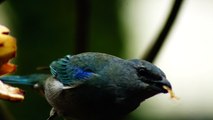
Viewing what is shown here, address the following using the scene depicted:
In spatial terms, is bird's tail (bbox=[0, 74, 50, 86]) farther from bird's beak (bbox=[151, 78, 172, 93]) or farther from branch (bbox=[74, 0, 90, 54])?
bird's beak (bbox=[151, 78, 172, 93])

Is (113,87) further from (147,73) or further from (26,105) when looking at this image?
(26,105)

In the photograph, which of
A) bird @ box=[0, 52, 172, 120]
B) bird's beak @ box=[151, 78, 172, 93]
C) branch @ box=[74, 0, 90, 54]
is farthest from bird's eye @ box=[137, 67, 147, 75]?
branch @ box=[74, 0, 90, 54]

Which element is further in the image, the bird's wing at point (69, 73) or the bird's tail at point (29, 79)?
the bird's tail at point (29, 79)

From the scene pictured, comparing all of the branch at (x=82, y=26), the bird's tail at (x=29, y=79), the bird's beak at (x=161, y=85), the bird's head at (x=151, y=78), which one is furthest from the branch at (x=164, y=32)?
the bird's tail at (x=29, y=79)

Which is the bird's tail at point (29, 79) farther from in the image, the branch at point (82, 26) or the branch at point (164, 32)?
the branch at point (164, 32)

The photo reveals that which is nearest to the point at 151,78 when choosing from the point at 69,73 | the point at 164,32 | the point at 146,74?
the point at 146,74

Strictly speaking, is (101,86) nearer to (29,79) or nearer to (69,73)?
(69,73)

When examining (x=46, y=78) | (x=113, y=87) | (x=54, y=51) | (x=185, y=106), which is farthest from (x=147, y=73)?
(x=185, y=106)
